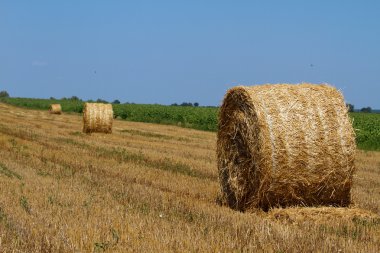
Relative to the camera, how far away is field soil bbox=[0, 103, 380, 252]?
606cm

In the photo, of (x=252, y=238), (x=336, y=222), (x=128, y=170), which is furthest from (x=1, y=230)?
(x=128, y=170)

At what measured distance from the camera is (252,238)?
6457 millimetres

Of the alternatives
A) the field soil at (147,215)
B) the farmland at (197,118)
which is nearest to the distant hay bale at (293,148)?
the field soil at (147,215)

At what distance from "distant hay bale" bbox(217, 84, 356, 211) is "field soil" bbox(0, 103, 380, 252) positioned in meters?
0.32

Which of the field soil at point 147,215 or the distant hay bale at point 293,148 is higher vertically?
the distant hay bale at point 293,148

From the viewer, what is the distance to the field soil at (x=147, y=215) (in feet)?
19.9

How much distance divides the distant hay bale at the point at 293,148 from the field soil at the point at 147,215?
0.32 meters

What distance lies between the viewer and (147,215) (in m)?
7.64

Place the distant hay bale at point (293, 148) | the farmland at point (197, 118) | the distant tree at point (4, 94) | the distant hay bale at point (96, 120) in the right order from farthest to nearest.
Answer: the distant tree at point (4, 94)
the farmland at point (197, 118)
the distant hay bale at point (96, 120)
the distant hay bale at point (293, 148)

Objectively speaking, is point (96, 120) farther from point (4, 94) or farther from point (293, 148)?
point (4, 94)

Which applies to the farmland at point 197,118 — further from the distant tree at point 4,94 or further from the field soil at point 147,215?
the distant tree at point 4,94

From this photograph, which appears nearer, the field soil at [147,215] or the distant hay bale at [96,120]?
the field soil at [147,215]

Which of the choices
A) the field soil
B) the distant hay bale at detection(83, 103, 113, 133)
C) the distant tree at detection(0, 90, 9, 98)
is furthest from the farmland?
the distant tree at detection(0, 90, 9, 98)

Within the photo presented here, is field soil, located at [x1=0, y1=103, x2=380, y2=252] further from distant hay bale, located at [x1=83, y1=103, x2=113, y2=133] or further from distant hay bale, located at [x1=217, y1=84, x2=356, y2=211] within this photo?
distant hay bale, located at [x1=83, y1=103, x2=113, y2=133]
